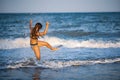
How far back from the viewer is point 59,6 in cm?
1105

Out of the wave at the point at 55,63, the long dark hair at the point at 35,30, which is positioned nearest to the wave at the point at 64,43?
the wave at the point at 55,63

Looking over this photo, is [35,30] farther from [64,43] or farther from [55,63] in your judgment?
[64,43]

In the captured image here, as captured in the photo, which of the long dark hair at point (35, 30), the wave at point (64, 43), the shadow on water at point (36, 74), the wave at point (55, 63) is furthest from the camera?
the wave at point (64, 43)

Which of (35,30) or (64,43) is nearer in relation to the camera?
(35,30)

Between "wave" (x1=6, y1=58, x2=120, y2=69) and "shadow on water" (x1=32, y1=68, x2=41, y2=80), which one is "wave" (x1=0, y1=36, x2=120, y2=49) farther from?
"shadow on water" (x1=32, y1=68, x2=41, y2=80)

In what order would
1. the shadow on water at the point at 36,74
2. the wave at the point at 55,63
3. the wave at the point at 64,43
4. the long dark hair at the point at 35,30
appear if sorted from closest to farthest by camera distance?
→ the shadow on water at the point at 36,74 → the long dark hair at the point at 35,30 → the wave at the point at 55,63 → the wave at the point at 64,43

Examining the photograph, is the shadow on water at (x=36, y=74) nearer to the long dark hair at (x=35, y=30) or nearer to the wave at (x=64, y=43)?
the long dark hair at (x=35, y=30)

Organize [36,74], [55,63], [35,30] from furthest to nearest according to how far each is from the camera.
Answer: [55,63], [35,30], [36,74]

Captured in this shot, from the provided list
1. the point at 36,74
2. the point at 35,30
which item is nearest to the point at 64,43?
the point at 35,30

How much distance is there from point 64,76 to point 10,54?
2.71 meters

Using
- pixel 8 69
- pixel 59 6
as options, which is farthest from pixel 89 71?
pixel 59 6

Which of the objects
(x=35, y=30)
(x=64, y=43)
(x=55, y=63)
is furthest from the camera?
(x=64, y=43)

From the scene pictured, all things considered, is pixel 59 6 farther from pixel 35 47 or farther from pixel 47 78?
pixel 47 78

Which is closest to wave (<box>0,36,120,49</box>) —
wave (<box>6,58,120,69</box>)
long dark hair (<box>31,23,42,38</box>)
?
wave (<box>6,58,120,69</box>)
